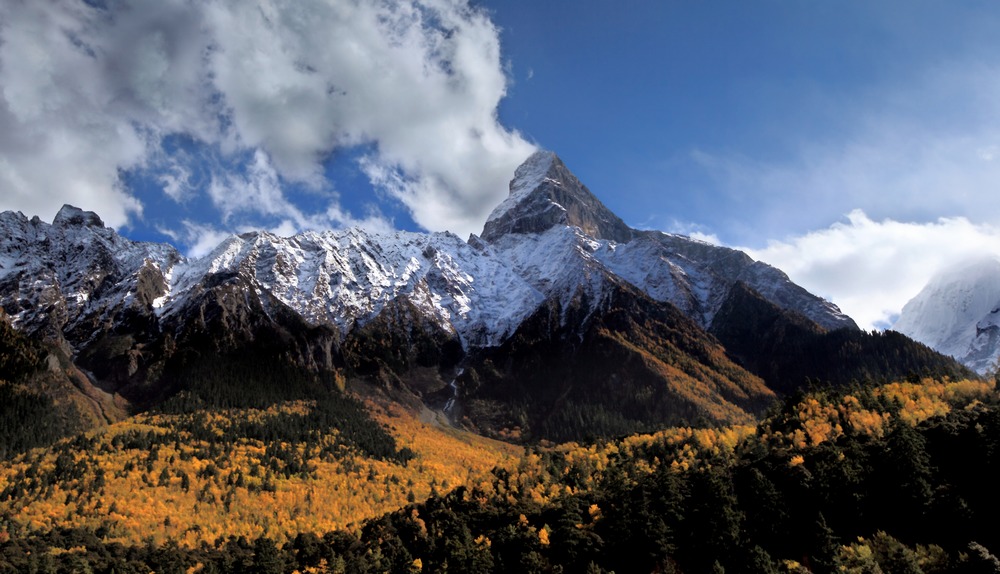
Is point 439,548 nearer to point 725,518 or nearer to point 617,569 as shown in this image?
point 617,569

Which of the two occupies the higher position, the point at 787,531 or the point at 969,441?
the point at 969,441

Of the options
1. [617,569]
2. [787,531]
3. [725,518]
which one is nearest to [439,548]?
[617,569]

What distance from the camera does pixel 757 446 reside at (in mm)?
170750

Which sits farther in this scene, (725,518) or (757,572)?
(725,518)

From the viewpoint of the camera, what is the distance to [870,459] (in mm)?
132125

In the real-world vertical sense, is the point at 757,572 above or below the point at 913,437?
below

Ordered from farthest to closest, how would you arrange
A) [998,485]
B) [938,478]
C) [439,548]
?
[439,548] < [938,478] < [998,485]

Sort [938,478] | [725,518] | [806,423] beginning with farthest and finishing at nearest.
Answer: [806,423] < [725,518] < [938,478]

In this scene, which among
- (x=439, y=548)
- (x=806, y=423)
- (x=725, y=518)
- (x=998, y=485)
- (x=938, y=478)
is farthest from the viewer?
(x=806, y=423)

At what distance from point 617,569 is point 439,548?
49.1 m

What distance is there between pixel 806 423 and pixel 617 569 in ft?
245

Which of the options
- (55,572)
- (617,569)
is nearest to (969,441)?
(617,569)

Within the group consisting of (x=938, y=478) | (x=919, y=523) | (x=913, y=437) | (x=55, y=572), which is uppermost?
(x=913, y=437)

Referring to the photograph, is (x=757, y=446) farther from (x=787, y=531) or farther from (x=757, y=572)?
(x=757, y=572)
